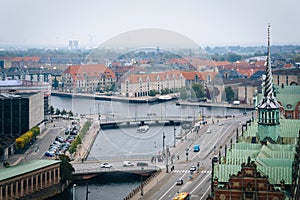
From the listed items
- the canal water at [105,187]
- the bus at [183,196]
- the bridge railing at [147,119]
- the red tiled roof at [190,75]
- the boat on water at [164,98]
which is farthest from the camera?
the red tiled roof at [190,75]

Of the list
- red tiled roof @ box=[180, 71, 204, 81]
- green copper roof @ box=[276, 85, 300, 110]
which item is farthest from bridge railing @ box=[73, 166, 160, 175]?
red tiled roof @ box=[180, 71, 204, 81]

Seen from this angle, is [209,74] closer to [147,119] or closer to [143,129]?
[147,119]

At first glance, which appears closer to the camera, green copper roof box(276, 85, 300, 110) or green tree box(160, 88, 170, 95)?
green copper roof box(276, 85, 300, 110)

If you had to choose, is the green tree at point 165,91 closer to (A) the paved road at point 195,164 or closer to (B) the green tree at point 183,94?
(B) the green tree at point 183,94

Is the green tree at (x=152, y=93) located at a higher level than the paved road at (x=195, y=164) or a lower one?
higher

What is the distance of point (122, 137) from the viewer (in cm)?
2433

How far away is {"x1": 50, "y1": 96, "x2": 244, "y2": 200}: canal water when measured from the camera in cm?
1581

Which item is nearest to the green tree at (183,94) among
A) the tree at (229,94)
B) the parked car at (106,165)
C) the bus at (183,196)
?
the tree at (229,94)

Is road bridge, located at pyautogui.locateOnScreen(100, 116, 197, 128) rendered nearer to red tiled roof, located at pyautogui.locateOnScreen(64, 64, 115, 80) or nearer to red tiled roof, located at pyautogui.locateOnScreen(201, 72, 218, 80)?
red tiled roof, located at pyautogui.locateOnScreen(201, 72, 218, 80)

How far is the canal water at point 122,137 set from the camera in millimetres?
15812

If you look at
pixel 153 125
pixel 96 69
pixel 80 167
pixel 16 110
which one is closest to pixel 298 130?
pixel 80 167

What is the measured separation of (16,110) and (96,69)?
2315 centimetres

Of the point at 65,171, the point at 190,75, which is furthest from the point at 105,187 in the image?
the point at 190,75

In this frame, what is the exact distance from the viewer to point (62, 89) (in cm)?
4497
